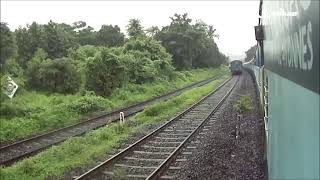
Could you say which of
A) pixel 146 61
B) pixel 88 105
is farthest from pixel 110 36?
pixel 88 105

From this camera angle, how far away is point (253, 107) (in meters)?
22.8

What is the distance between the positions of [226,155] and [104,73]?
20.1 meters

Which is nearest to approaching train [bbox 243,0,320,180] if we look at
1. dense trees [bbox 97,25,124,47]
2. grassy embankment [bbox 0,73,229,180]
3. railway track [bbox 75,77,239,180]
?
railway track [bbox 75,77,239,180]

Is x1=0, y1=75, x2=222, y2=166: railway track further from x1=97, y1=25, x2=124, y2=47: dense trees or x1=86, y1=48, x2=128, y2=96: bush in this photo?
x1=97, y1=25, x2=124, y2=47: dense trees

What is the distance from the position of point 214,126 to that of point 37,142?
259 inches

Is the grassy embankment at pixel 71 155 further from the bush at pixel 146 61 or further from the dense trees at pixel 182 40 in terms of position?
the dense trees at pixel 182 40

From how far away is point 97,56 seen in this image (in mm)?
31078

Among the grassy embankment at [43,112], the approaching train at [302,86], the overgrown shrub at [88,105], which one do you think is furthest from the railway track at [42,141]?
the approaching train at [302,86]

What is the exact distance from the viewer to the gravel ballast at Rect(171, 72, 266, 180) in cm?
1017

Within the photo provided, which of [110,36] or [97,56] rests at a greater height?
[110,36]

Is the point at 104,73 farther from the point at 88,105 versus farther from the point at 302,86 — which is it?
the point at 302,86

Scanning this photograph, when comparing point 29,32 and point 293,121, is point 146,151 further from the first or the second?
point 29,32

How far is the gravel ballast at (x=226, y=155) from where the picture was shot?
10172 mm

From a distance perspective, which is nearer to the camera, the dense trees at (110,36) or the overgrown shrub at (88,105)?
the overgrown shrub at (88,105)
